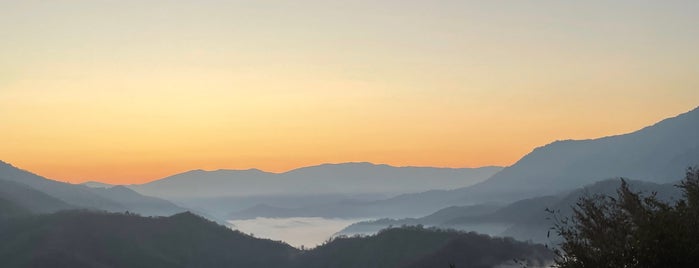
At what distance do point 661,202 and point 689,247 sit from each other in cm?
569

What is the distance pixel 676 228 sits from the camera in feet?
97.0

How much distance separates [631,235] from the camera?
31578 millimetres

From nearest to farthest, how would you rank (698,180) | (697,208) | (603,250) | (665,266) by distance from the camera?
(665,266) < (603,250) < (697,208) < (698,180)

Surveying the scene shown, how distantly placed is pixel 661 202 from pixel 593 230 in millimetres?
4784

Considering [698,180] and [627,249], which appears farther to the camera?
[698,180]

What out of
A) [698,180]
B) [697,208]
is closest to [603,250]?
[697,208]

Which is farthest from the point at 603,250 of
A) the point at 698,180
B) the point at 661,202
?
the point at 698,180

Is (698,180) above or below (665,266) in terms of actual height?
above

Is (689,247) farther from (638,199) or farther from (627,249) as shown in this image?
(638,199)

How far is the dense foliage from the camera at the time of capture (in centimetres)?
2917

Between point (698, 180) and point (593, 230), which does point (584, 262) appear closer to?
point (593, 230)

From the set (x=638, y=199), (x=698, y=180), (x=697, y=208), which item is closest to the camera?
(x=638, y=199)

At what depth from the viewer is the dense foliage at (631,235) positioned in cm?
2917

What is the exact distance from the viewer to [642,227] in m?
30.2
